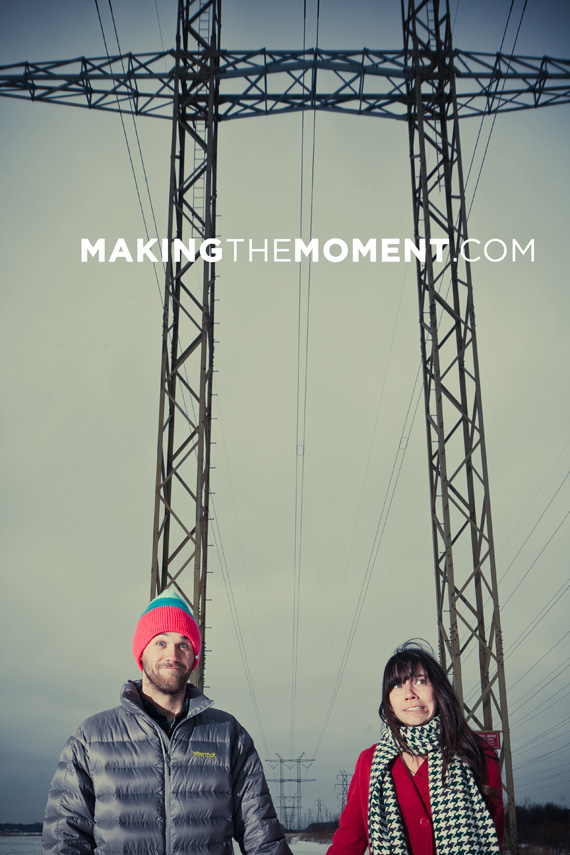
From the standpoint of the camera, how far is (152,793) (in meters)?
3.55

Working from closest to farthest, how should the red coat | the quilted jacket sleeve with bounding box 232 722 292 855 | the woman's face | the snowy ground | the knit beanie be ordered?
1. the red coat
2. the woman's face
3. the quilted jacket sleeve with bounding box 232 722 292 855
4. the knit beanie
5. the snowy ground

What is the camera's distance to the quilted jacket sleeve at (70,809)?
347cm

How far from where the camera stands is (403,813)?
3.49m

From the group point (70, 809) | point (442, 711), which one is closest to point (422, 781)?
point (442, 711)

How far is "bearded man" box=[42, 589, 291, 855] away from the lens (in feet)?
11.5

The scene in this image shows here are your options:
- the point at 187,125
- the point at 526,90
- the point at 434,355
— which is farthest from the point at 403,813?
the point at 526,90

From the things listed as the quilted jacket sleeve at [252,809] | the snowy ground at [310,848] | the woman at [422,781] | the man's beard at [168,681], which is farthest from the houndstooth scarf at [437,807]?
the snowy ground at [310,848]

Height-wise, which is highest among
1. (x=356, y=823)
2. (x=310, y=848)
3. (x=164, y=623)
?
(x=164, y=623)

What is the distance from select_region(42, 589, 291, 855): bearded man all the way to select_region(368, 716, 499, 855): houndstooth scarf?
23.1 inches

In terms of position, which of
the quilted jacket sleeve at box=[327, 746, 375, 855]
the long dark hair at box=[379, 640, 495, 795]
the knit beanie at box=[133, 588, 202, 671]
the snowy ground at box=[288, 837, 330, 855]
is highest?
the knit beanie at box=[133, 588, 202, 671]

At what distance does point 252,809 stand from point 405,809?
72cm

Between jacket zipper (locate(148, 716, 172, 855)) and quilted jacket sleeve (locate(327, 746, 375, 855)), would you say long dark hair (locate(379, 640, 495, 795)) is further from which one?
jacket zipper (locate(148, 716, 172, 855))

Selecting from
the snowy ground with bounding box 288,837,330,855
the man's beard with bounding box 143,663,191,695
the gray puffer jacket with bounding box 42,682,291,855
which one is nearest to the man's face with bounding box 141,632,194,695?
the man's beard with bounding box 143,663,191,695

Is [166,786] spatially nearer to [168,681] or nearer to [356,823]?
[168,681]
